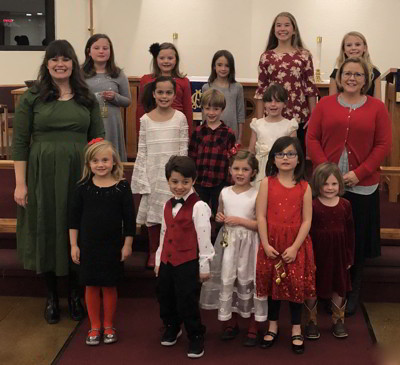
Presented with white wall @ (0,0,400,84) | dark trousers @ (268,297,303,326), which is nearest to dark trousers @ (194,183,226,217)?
dark trousers @ (268,297,303,326)

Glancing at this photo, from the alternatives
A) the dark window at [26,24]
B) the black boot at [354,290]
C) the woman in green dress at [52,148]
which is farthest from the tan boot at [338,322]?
the dark window at [26,24]

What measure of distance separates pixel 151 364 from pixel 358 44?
110 inches

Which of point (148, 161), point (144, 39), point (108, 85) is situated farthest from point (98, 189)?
point (144, 39)

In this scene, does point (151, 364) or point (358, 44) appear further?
point (358, 44)

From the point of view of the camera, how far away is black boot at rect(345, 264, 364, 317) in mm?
4382

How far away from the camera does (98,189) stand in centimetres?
392

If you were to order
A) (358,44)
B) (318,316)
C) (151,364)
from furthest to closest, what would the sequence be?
(358,44) → (318,316) → (151,364)

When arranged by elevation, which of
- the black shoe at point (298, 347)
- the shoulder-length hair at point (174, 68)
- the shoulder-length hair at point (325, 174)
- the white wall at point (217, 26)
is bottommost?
the black shoe at point (298, 347)

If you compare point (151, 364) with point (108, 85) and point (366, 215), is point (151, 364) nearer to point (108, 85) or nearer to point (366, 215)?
point (366, 215)

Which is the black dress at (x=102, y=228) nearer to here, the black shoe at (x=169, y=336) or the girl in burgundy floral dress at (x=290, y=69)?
the black shoe at (x=169, y=336)

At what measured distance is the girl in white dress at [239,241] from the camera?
382cm

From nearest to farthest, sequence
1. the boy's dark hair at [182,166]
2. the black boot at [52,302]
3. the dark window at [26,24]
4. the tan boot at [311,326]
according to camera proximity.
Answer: the boy's dark hair at [182,166] < the tan boot at [311,326] < the black boot at [52,302] < the dark window at [26,24]

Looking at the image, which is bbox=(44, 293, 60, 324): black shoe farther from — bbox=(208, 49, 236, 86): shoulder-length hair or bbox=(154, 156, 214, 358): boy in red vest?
bbox=(208, 49, 236, 86): shoulder-length hair

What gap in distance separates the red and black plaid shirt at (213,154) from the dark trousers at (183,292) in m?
0.87
